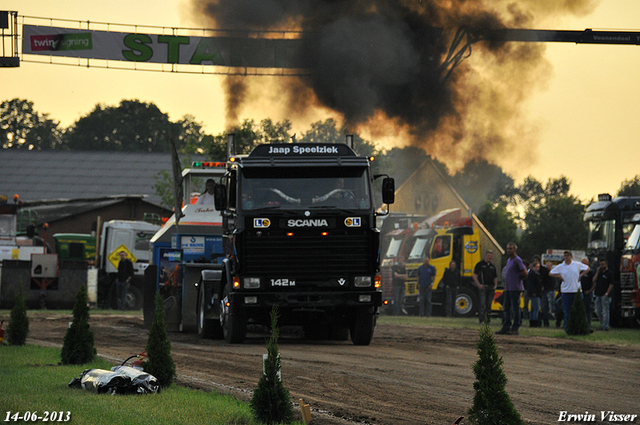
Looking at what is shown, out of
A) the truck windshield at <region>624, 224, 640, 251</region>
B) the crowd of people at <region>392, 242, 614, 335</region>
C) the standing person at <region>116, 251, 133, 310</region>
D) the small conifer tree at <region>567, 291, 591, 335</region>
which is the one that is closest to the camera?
the small conifer tree at <region>567, 291, 591, 335</region>

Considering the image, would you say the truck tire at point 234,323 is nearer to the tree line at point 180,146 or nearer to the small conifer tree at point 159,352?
the small conifer tree at point 159,352

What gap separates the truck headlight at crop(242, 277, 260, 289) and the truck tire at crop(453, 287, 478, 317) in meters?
16.4

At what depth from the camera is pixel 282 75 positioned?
73.9 ft

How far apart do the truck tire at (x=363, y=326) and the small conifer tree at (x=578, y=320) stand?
17.4ft

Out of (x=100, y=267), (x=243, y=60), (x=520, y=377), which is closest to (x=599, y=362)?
(x=520, y=377)

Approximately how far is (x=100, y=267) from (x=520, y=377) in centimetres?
2557

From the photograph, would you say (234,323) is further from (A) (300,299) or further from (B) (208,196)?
(B) (208,196)

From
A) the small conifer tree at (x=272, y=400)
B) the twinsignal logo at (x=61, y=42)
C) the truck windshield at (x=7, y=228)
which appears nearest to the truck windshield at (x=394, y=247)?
the twinsignal logo at (x=61, y=42)

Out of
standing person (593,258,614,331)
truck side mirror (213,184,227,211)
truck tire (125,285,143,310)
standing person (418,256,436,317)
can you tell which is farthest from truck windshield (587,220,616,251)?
truck tire (125,285,143,310)

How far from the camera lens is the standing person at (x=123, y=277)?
3031cm

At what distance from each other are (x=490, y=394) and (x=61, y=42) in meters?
24.4

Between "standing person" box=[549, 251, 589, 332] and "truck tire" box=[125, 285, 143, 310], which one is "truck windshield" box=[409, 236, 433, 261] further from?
"standing person" box=[549, 251, 589, 332]

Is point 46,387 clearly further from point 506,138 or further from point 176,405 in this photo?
point 506,138

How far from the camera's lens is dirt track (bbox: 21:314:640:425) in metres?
8.41
